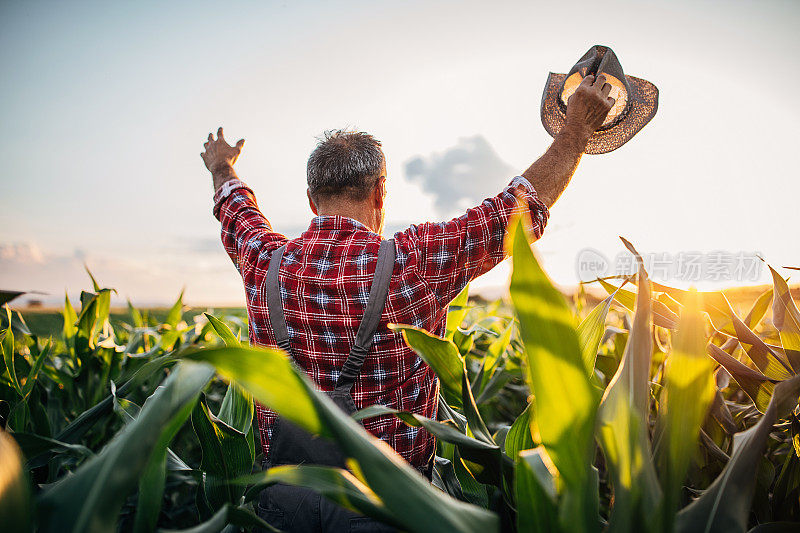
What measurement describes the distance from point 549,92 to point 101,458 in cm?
126

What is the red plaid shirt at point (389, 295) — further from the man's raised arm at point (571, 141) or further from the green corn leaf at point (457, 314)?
the green corn leaf at point (457, 314)

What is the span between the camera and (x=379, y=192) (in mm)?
1127

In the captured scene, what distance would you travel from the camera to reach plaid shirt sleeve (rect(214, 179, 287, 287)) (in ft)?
3.31

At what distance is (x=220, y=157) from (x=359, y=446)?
135 centimetres

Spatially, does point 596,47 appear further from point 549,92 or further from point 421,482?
point 421,482

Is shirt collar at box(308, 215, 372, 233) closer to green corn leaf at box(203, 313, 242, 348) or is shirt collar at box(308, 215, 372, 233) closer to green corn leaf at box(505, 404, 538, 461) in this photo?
green corn leaf at box(203, 313, 242, 348)

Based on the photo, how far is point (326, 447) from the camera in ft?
2.60

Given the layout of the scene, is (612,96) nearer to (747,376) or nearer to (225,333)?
(747,376)

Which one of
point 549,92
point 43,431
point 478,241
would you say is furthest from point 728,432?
point 43,431

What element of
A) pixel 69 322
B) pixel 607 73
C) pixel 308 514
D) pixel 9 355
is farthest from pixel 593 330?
pixel 69 322

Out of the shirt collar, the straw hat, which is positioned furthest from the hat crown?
the shirt collar

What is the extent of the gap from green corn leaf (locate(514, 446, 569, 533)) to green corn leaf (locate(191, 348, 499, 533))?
64 millimetres

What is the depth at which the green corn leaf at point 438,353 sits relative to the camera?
0.40 metres

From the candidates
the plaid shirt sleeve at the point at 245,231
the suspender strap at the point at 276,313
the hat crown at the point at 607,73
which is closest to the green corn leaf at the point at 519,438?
the suspender strap at the point at 276,313
